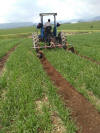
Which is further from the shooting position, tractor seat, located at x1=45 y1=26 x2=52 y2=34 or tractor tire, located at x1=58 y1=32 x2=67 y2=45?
tractor tire, located at x1=58 y1=32 x2=67 y2=45

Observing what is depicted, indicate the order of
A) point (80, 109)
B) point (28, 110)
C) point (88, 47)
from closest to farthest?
point (28, 110) → point (80, 109) → point (88, 47)

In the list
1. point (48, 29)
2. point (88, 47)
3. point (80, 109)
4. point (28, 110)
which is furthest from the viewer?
point (88, 47)

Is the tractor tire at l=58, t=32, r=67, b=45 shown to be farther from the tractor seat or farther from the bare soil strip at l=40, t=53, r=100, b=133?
the bare soil strip at l=40, t=53, r=100, b=133

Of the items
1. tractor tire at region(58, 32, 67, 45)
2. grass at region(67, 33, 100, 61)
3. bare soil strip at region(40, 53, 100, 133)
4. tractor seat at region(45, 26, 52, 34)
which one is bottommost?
bare soil strip at region(40, 53, 100, 133)

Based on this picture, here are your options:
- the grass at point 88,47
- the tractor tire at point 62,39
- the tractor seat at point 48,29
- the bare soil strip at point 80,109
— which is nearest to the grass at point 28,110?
the bare soil strip at point 80,109

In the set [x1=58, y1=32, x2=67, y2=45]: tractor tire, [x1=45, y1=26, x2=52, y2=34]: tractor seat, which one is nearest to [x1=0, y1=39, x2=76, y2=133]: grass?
[x1=58, y1=32, x2=67, y2=45]: tractor tire

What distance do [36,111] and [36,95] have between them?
80cm

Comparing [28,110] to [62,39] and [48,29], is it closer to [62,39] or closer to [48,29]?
[62,39]

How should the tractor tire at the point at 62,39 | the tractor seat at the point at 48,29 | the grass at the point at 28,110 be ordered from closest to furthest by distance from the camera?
the grass at the point at 28,110, the tractor seat at the point at 48,29, the tractor tire at the point at 62,39

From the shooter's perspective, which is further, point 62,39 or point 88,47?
point 88,47

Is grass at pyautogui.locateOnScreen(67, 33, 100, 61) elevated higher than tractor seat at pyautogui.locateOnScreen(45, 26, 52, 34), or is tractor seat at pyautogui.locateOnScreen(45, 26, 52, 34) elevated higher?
tractor seat at pyautogui.locateOnScreen(45, 26, 52, 34)

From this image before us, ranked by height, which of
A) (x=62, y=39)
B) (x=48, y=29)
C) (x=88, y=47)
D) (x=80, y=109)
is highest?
(x=48, y=29)

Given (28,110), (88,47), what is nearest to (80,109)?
(28,110)

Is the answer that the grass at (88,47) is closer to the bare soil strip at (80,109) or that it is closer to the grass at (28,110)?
the bare soil strip at (80,109)
